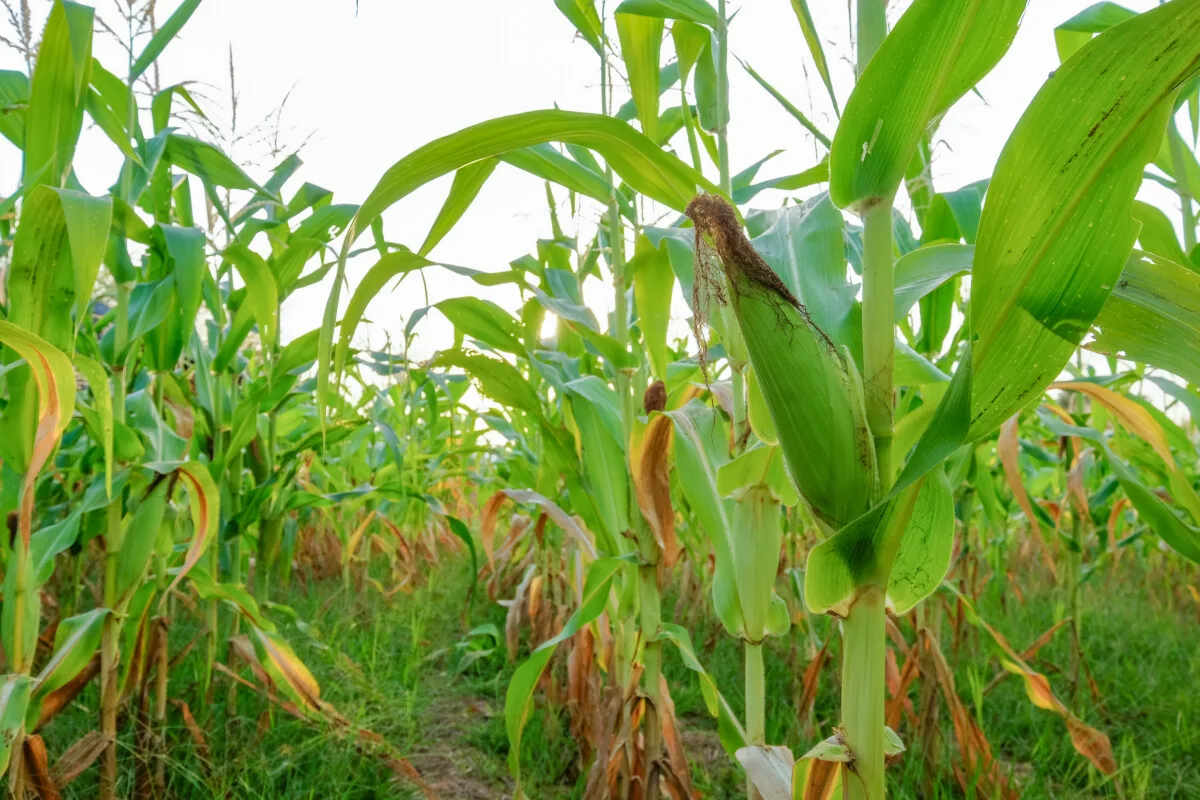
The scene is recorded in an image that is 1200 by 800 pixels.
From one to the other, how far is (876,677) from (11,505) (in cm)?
124

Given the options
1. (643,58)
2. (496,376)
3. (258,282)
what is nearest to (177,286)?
(258,282)

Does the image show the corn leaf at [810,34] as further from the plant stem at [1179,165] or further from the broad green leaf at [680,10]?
the plant stem at [1179,165]

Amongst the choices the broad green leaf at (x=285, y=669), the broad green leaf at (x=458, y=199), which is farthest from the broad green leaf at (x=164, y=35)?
the broad green leaf at (x=285, y=669)

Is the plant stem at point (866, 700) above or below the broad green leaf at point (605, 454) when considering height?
below

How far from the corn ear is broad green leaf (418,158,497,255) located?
9.6 inches

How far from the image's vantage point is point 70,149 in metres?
0.97

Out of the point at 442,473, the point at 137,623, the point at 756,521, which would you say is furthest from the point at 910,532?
the point at 442,473

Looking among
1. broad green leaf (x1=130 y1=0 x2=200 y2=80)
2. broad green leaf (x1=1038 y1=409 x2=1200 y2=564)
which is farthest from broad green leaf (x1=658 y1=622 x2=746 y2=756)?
broad green leaf (x1=130 y1=0 x2=200 y2=80)

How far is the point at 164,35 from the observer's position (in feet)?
3.64

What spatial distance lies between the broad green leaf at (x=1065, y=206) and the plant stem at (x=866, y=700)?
5.7 inches

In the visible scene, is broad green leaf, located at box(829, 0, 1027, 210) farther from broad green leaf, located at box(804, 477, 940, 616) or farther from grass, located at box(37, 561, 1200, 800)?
grass, located at box(37, 561, 1200, 800)

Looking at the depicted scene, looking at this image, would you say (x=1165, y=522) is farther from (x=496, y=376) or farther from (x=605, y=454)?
(x=496, y=376)

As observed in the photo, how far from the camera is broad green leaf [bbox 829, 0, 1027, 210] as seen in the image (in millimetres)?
436

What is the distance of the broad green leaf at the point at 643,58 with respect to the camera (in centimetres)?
95
